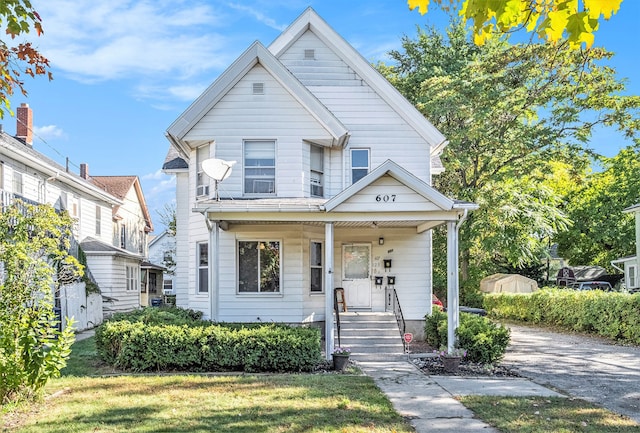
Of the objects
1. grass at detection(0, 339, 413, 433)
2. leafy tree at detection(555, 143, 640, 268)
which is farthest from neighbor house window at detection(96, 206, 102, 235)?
leafy tree at detection(555, 143, 640, 268)

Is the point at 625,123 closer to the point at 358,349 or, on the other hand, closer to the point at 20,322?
the point at 358,349

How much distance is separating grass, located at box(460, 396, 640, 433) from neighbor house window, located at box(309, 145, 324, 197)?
823 cm

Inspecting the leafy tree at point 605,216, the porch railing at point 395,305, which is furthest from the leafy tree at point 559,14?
the leafy tree at point 605,216

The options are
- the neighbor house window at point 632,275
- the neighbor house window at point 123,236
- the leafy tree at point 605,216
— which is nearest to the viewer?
the neighbor house window at point 632,275

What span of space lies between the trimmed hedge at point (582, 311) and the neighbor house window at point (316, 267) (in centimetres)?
957

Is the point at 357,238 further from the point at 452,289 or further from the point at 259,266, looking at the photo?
the point at 452,289

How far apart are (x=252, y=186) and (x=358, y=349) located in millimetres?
5199

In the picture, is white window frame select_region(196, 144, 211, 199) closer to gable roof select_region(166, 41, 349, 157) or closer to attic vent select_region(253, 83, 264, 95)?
gable roof select_region(166, 41, 349, 157)

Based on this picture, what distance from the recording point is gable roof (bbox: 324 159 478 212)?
12352mm

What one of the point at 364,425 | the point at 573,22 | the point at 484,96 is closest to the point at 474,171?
the point at 484,96

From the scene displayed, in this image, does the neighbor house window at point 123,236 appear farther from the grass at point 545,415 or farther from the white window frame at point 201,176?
the grass at point 545,415

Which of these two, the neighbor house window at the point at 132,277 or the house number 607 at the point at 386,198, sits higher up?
the house number 607 at the point at 386,198

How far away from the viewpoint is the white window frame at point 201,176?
609 inches

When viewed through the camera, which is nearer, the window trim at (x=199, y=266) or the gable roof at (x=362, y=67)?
the window trim at (x=199, y=266)
